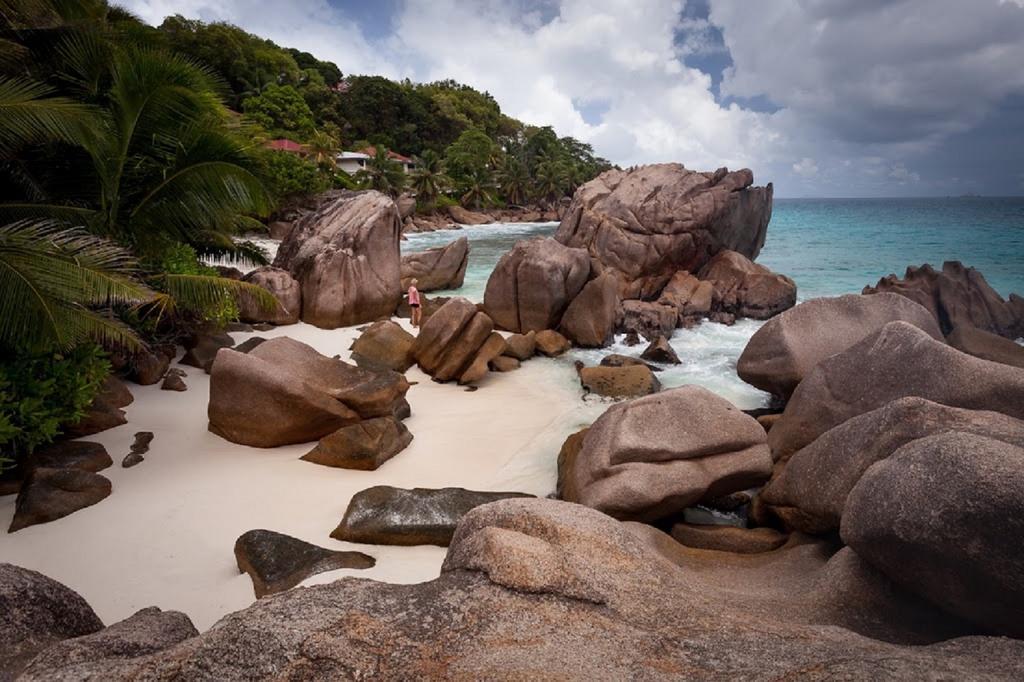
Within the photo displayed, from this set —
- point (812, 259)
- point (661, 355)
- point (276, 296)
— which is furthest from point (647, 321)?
point (812, 259)

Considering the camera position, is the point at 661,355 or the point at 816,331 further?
the point at 661,355

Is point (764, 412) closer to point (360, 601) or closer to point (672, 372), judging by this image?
point (672, 372)

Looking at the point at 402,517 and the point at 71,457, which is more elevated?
the point at 71,457

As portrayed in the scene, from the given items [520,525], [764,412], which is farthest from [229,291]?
[764,412]

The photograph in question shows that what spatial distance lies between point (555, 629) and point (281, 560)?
3.93 meters

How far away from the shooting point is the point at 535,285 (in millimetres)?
16828

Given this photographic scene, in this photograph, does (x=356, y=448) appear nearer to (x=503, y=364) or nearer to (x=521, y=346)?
(x=503, y=364)

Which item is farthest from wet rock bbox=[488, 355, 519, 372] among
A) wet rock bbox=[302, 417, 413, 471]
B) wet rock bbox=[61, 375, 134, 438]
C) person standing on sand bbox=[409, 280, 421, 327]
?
wet rock bbox=[61, 375, 134, 438]

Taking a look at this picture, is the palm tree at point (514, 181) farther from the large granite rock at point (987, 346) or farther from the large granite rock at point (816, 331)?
the large granite rock at point (816, 331)

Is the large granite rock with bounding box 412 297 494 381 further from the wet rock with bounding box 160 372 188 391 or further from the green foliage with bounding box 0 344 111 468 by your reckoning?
the green foliage with bounding box 0 344 111 468

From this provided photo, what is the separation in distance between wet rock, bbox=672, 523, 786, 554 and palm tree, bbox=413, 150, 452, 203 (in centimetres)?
5275

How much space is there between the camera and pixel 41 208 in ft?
26.9

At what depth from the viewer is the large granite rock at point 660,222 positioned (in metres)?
23.1

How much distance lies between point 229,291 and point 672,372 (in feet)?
35.2
